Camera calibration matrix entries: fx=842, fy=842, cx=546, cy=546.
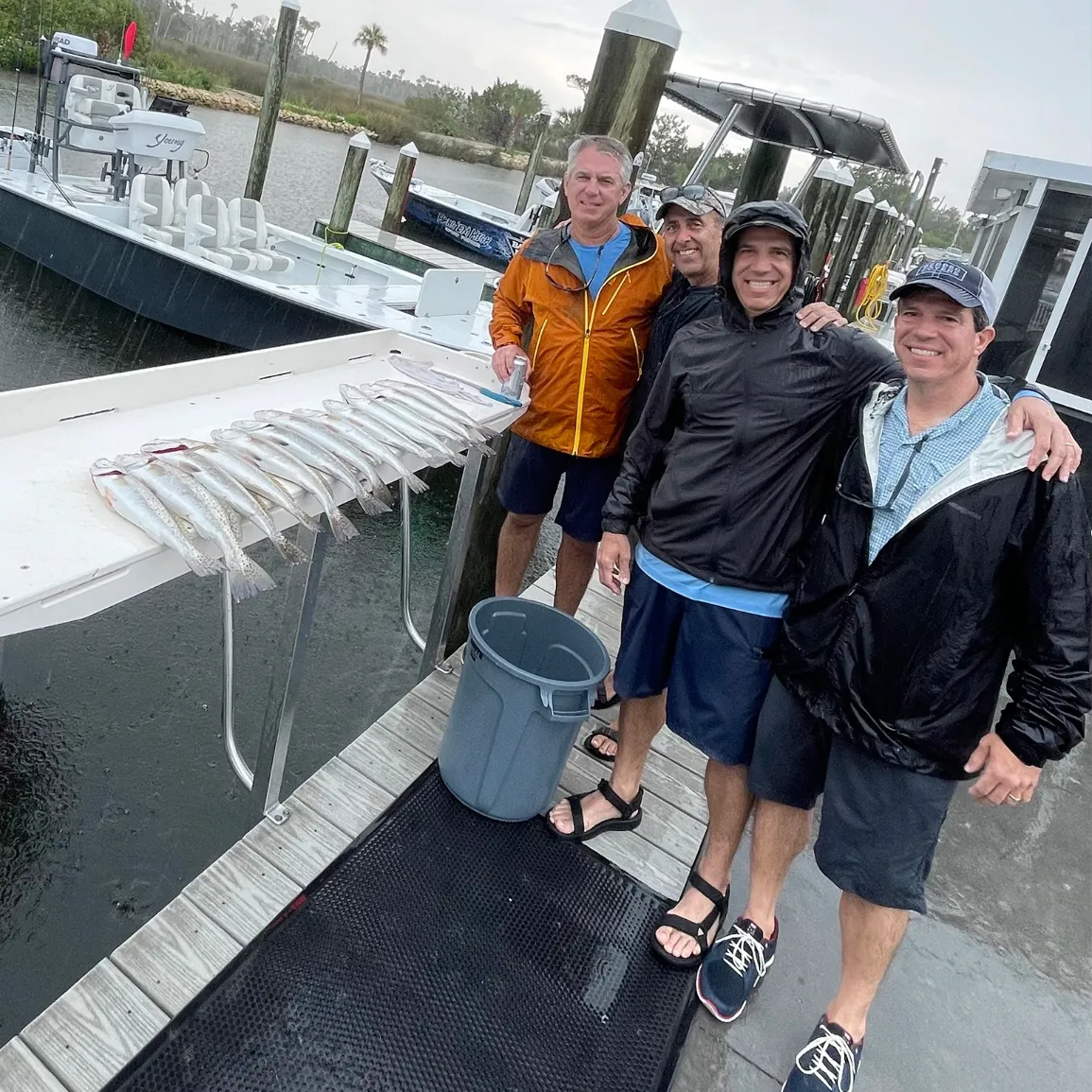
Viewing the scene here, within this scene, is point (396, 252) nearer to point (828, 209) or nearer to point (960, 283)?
point (828, 209)

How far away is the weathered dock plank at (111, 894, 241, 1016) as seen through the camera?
5.87 ft

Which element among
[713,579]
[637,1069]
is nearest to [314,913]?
[637,1069]

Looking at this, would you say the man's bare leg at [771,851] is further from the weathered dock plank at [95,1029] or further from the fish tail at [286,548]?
the weathered dock plank at [95,1029]

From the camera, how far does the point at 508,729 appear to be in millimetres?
2344

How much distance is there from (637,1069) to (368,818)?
0.95 meters

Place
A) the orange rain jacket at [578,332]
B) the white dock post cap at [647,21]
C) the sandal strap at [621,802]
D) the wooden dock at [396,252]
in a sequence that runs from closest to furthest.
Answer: the sandal strap at [621,802] → the orange rain jacket at [578,332] → the white dock post cap at [647,21] → the wooden dock at [396,252]

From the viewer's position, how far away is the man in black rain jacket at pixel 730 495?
1.96 m

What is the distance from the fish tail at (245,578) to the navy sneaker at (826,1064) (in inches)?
61.3

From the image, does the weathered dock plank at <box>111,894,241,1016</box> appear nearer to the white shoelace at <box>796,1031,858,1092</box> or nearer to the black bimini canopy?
the white shoelace at <box>796,1031,858,1092</box>

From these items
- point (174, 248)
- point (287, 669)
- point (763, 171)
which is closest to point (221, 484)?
point (287, 669)

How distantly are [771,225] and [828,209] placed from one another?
30.0ft

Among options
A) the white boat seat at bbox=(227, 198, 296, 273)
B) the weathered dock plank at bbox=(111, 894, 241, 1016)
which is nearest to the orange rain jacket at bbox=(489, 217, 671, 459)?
the weathered dock plank at bbox=(111, 894, 241, 1016)

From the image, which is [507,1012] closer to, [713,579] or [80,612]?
[713,579]

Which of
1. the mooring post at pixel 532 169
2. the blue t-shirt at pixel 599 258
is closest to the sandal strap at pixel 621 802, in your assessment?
the blue t-shirt at pixel 599 258
